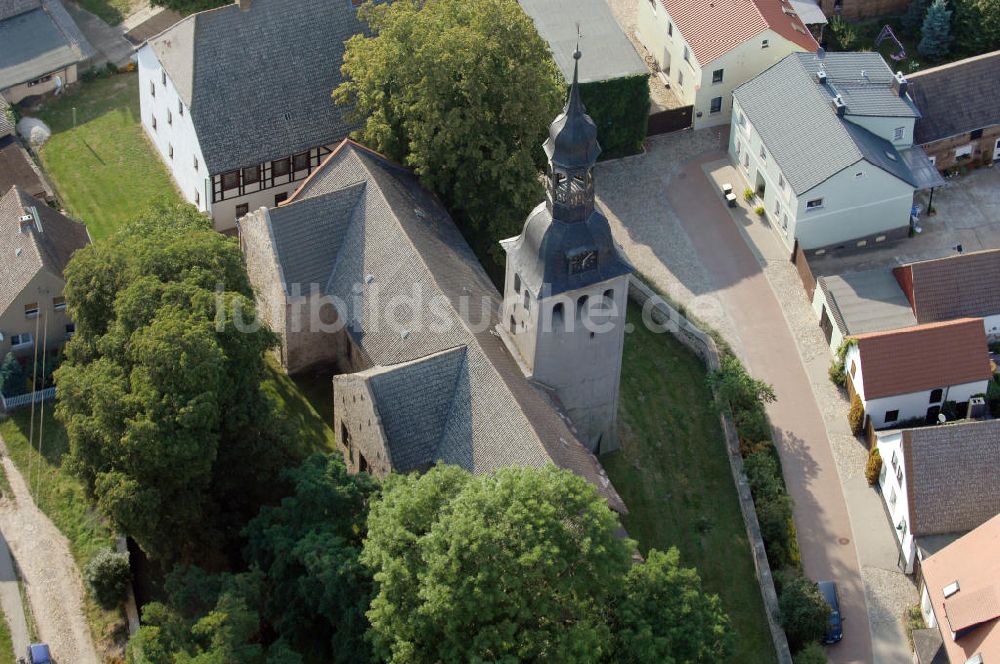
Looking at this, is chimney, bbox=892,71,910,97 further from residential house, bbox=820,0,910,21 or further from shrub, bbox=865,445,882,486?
shrub, bbox=865,445,882,486

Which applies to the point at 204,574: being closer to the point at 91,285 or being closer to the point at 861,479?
the point at 91,285

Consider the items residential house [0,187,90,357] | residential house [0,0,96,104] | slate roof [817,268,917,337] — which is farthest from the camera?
residential house [0,0,96,104]

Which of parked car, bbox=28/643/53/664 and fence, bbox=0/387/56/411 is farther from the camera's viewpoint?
fence, bbox=0/387/56/411

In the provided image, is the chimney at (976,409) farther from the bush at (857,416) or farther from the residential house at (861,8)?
the residential house at (861,8)

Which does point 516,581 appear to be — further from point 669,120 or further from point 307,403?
point 669,120

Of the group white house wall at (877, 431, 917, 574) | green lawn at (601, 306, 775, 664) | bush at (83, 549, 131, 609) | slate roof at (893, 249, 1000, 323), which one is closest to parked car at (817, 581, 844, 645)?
green lawn at (601, 306, 775, 664)

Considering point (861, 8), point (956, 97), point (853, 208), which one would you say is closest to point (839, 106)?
point (853, 208)
